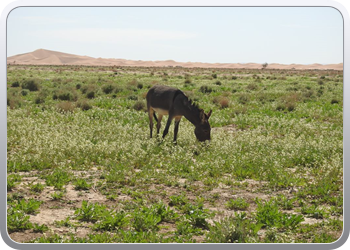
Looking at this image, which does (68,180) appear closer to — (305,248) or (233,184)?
(233,184)

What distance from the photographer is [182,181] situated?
9547 mm

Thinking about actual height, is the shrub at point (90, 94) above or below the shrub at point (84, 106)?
above

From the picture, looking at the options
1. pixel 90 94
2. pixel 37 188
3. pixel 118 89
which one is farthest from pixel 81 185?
pixel 118 89

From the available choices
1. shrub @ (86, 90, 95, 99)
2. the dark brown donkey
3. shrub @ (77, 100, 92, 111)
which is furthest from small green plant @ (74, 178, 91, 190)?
shrub @ (86, 90, 95, 99)

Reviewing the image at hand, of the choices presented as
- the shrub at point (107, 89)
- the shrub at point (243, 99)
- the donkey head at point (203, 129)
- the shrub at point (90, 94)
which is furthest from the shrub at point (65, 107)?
the shrub at point (243, 99)

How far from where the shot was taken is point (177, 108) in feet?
43.8

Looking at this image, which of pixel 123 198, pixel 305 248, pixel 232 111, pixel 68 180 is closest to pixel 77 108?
pixel 232 111

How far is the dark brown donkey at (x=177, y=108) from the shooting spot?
12.7 m

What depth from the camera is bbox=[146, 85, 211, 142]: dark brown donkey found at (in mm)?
12672

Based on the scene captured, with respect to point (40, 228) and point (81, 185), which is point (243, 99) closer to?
point (81, 185)

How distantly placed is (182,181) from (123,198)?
1.92 meters

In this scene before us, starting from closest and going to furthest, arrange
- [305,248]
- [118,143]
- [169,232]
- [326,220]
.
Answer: [305,248] < [169,232] < [326,220] < [118,143]

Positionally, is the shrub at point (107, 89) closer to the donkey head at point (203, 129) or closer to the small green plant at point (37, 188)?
the donkey head at point (203, 129)

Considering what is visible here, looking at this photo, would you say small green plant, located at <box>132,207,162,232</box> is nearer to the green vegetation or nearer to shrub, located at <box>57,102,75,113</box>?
the green vegetation
